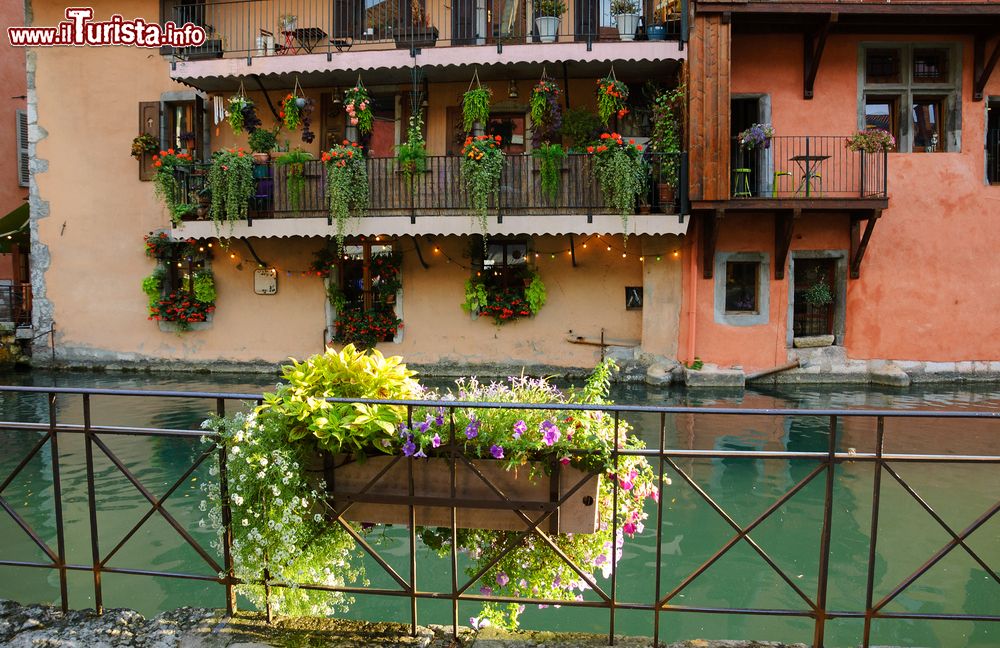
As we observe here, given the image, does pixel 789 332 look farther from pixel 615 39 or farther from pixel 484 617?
pixel 484 617

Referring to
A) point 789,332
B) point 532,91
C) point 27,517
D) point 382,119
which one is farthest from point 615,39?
point 27,517

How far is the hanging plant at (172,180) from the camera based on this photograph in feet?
40.9

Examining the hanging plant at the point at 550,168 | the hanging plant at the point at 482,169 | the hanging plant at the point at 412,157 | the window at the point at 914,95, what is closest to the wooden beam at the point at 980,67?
the window at the point at 914,95

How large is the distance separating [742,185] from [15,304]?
14.7 meters

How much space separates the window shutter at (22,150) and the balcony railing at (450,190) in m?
9.71

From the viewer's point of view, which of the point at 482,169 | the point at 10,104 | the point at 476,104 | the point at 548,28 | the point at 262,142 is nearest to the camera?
the point at 482,169

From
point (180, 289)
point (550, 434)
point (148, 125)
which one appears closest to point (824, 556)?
point (550, 434)

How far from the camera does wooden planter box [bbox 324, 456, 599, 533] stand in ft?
9.10

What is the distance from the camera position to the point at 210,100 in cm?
1391

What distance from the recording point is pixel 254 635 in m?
2.79

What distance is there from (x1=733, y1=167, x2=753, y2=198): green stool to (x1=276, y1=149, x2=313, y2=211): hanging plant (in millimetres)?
7202

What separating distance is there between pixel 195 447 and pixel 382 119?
745 centimetres

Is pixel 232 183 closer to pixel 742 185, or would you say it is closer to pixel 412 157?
pixel 412 157

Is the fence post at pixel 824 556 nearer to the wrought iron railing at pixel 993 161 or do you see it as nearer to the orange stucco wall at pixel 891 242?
the orange stucco wall at pixel 891 242
